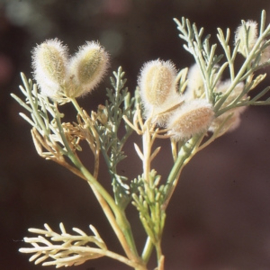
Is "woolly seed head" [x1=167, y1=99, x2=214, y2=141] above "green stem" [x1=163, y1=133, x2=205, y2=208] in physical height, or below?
above

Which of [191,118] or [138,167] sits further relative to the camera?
[138,167]

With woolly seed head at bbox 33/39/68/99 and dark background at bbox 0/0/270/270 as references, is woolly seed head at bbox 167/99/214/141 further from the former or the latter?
dark background at bbox 0/0/270/270

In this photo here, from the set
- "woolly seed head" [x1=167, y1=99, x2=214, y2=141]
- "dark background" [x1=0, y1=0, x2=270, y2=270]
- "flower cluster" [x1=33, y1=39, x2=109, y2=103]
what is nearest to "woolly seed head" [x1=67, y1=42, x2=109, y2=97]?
"flower cluster" [x1=33, y1=39, x2=109, y2=103]

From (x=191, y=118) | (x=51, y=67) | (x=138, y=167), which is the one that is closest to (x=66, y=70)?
(x=51, y=67)

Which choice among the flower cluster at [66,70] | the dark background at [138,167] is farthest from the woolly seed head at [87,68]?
the dark background at [138,167]

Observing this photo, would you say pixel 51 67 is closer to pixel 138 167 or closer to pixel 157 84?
pixel 157 84

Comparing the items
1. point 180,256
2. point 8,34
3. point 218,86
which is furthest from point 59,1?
point 180,256
